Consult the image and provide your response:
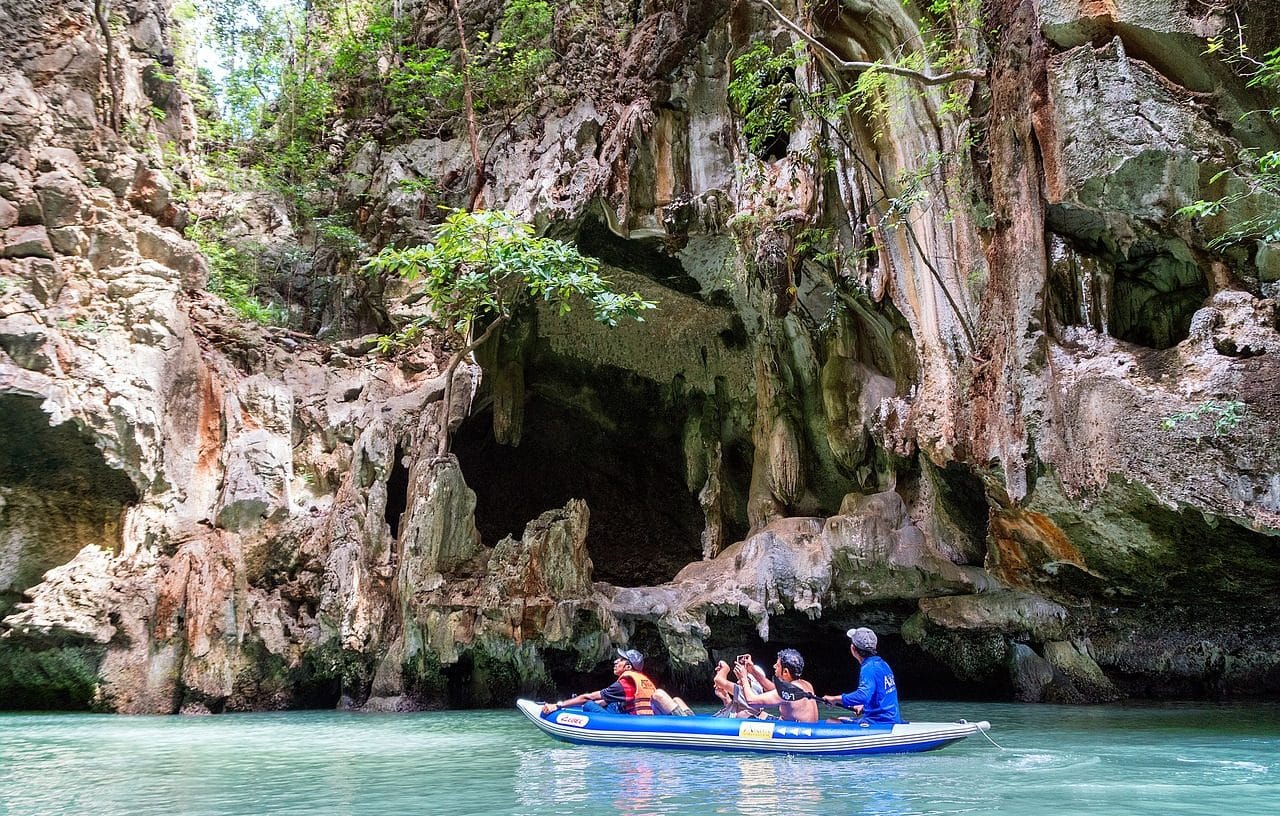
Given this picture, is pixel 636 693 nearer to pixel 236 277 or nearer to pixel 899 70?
pixel 899 70

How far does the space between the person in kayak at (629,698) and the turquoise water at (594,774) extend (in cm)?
50

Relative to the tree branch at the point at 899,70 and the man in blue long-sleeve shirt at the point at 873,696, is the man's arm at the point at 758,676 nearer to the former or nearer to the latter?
the man in blue long-sleeve shirt at the point at 873,696

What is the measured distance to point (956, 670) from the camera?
13.6m

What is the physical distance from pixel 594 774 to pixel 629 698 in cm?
219

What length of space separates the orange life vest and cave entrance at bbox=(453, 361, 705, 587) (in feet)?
30.1

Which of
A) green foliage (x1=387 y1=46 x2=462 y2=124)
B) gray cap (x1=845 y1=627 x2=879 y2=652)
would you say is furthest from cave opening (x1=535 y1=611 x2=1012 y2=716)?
green foliage (x1=387 y1=46 x2=462 y2=124)

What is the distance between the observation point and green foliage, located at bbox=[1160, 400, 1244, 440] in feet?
22.8

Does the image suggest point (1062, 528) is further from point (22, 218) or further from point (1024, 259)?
point (22, 218)

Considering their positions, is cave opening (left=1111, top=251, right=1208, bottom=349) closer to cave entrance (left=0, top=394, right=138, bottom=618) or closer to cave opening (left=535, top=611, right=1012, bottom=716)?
cave opening (left=535, top=611, right=1012, bottom=716)

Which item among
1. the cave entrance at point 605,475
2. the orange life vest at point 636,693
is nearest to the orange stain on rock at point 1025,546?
the orange life vest at point 636,693

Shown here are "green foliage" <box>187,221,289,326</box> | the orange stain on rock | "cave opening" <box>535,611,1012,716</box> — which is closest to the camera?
the orange stain on rock

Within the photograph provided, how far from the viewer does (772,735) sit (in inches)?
284

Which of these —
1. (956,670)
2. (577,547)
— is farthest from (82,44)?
(956,670)

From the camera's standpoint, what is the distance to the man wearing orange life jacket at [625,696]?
8.52m
